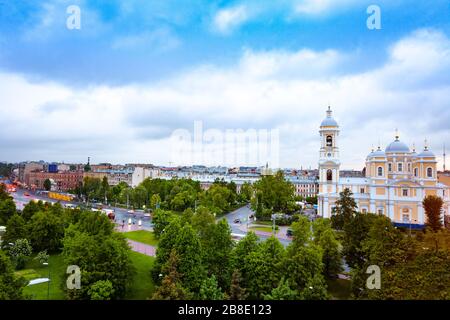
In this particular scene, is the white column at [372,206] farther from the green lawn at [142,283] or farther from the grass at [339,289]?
the green lawn at [142,283]

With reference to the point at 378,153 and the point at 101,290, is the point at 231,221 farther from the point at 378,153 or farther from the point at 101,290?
the point at 101,290

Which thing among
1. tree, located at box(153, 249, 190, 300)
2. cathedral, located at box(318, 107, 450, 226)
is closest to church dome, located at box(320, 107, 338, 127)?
cathedral, located at box(318, 107, 450, 226)

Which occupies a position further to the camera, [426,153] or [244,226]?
[244,226]

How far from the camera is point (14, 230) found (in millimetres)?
22797

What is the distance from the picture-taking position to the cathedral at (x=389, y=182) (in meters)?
34.5

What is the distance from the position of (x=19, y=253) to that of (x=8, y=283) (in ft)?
32.2

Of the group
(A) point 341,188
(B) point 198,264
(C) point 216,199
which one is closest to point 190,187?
(C) point 216,199

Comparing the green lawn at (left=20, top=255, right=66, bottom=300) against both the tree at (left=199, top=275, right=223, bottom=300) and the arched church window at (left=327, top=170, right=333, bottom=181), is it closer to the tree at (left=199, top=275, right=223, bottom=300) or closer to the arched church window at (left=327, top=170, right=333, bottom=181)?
the tree at (left=199, top=275, right=223, bottom=300)

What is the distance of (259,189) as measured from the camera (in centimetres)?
4512

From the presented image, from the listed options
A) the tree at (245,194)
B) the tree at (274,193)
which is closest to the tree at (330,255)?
the tree at (274,193)

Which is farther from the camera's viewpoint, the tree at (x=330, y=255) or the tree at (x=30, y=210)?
the tree at (x=30, y=210)

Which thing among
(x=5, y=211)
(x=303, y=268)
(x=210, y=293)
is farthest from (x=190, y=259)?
(x=5, y=211)

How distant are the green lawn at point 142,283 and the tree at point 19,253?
6.71 metres

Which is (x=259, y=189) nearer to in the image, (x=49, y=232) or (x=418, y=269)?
(x=49, y=232)
